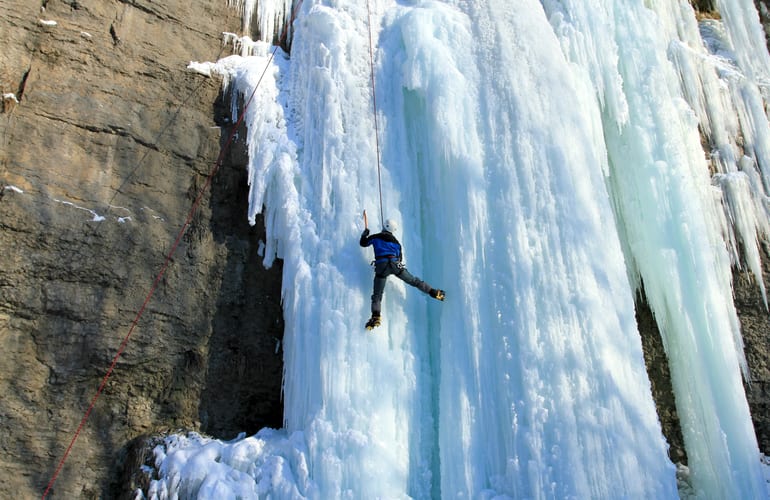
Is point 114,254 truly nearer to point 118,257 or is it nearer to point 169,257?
point 118,257

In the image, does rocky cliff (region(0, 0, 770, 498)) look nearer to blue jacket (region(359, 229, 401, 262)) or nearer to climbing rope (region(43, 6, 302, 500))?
climbing rope (region(43, 6, 302, 500))

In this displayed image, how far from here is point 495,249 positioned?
17.6ft

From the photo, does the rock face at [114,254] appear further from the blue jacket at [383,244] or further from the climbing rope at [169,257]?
the blue jacket at [383,244]

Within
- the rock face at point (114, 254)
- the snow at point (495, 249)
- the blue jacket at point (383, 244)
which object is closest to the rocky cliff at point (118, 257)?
the rock face at point (114, 254)

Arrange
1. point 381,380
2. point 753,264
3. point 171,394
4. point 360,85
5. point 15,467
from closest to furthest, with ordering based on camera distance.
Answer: point 15,467, point 381,380, point 171,394, point 360,85, point 753,264

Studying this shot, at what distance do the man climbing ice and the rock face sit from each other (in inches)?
47.5

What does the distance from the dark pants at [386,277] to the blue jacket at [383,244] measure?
51 mm

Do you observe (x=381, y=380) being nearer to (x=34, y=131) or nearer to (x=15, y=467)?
(x=15, y=467)

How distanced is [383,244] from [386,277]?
27 cm

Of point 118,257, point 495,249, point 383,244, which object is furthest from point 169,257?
point 495,249

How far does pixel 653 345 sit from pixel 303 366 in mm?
3687

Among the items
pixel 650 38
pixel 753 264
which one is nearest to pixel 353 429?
pixel 753 264

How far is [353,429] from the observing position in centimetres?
480

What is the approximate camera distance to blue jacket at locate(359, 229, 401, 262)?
519 centimetres
